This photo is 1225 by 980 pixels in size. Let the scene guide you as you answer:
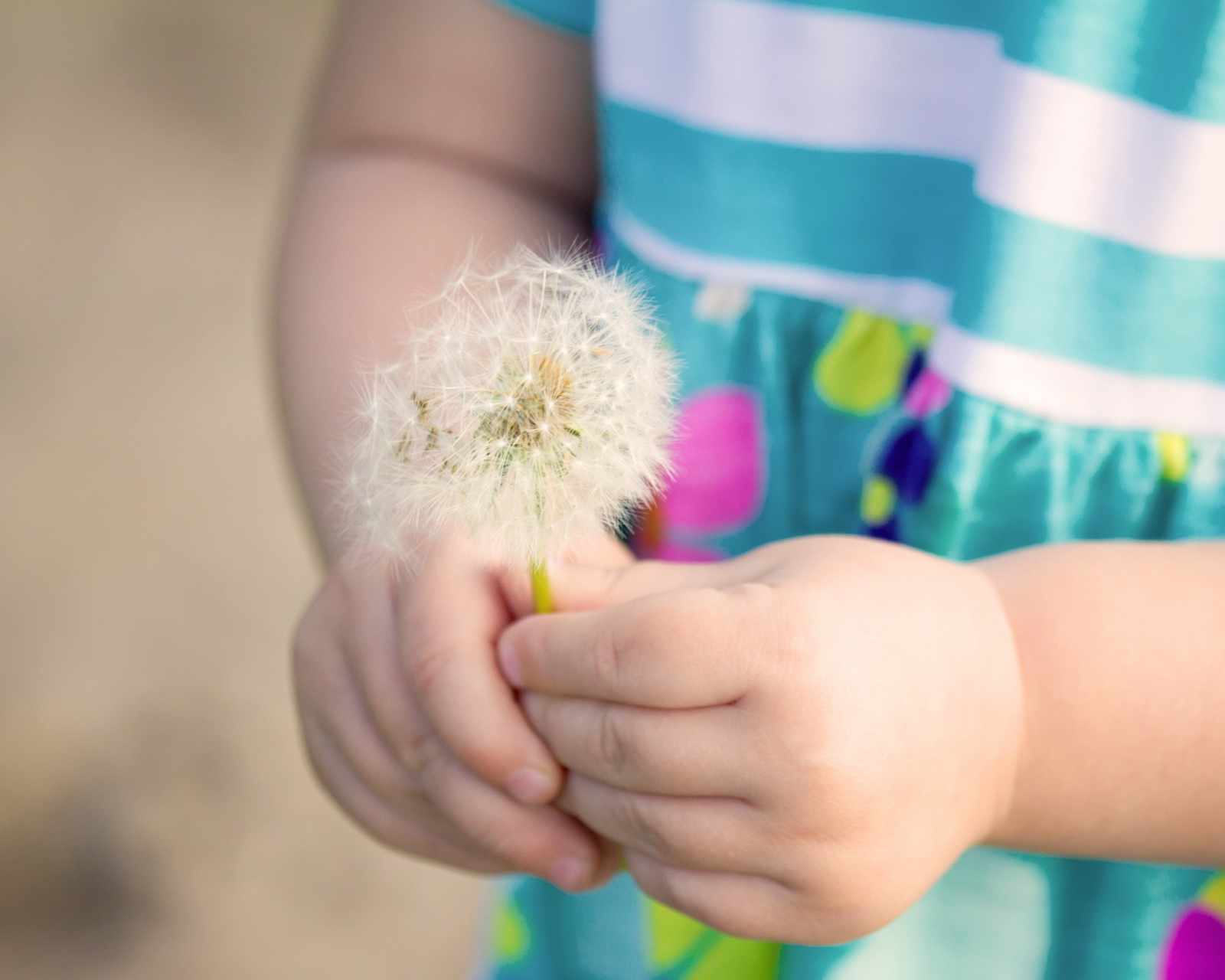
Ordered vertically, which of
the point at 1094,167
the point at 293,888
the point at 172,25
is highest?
the point at 172,25

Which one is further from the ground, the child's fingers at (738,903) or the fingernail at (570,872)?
the child's fingers at (738,903)

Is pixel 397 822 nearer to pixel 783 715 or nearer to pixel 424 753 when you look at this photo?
pixel 424 753

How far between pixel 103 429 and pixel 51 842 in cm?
83

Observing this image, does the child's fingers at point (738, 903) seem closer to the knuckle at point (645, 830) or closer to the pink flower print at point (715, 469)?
the knuckle at point (645, 830)

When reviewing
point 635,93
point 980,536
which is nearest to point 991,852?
point 980,536

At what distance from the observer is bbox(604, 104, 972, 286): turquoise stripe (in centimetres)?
67

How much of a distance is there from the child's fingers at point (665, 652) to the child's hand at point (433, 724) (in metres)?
0.07

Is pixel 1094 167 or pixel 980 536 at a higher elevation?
pixel 1094 167

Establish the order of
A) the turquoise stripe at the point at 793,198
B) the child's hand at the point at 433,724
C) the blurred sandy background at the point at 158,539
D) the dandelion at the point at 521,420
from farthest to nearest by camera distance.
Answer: the blurred sandy background at the point at 158,539, the turquoise stripe at the point at 793,198, the child's hand at the point at 433,724, the dandelion at the point at 521,420

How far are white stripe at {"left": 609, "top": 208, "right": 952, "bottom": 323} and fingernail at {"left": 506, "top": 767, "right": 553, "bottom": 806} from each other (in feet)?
1.14

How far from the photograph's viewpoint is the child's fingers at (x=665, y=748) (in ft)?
1.60

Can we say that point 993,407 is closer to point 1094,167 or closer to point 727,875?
point 1094,167

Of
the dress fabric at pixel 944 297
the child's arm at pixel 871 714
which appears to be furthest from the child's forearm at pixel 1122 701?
the dress fabric at pixel 944 297

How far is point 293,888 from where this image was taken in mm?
1614
